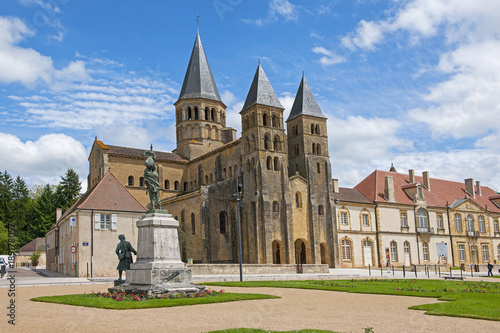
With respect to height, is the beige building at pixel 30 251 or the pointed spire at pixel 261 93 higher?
the pointed spire at pixel 261 93

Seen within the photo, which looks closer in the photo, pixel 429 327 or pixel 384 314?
pixel 429 327

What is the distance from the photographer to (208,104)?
229 ft

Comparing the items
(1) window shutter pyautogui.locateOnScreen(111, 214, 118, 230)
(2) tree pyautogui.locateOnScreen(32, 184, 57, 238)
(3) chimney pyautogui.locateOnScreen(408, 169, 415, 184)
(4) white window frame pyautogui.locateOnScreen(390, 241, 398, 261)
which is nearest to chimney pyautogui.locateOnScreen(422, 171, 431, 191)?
(3) chimney pyautogui.locateOnScreen(408, 169, 415, 184)

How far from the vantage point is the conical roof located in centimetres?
7000

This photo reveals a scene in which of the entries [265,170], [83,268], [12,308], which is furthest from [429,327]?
[265,170]

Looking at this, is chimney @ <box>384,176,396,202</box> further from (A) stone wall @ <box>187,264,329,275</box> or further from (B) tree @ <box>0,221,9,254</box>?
(B) tree @ <box>0,221,9,254</box>

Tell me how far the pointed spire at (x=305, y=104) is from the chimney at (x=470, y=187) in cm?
2522

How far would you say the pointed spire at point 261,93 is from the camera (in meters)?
53.3

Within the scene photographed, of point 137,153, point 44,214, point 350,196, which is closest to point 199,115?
point 137,153

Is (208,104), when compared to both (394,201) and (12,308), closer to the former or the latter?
(394,201)

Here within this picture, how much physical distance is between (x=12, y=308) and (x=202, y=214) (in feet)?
121

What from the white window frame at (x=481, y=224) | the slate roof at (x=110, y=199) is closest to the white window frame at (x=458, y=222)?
the white window frame at (x=481, y=224)

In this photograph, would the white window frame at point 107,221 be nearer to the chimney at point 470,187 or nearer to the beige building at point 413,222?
the beige building at point 413,222

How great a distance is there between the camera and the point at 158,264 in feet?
53.9
